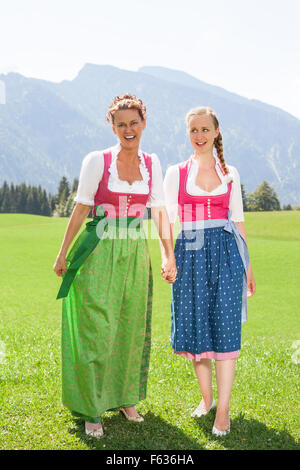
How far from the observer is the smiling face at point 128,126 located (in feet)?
11.4

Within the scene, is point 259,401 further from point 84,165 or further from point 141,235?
point 84,165

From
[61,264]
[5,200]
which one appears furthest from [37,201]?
[61,264]

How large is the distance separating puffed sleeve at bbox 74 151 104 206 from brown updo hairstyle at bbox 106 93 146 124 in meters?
0.30

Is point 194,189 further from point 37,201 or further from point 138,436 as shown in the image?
point 37,201

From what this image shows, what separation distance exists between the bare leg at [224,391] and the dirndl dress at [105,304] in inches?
26.0

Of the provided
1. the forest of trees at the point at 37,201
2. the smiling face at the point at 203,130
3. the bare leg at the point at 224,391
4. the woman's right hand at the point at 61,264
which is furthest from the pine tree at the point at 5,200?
the bare leg at the point at 224,391

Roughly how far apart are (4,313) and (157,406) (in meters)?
5.90

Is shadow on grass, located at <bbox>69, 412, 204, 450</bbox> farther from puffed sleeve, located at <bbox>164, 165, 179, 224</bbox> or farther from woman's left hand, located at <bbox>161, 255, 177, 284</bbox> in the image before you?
puffed sleeve, located at <bbox>164, 165, 179, 224</bbox>

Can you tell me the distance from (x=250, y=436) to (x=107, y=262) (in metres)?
1.65

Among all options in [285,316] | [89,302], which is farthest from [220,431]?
[285,316]

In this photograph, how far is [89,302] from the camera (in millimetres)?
3527

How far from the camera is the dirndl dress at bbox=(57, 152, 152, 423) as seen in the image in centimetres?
353
